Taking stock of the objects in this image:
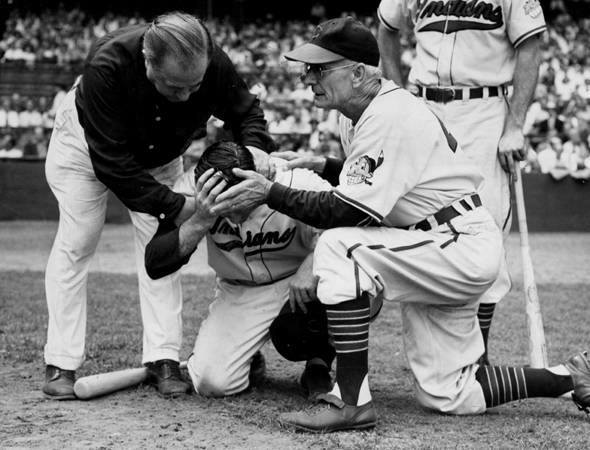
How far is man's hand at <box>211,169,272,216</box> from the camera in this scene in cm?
399

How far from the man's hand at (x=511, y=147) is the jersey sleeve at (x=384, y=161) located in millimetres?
1028

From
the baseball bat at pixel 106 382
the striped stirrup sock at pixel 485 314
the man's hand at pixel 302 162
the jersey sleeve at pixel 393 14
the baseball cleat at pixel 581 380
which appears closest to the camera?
the baseball cleat at pixel 581 380

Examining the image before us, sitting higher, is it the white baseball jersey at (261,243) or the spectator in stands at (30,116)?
the white baseball jersey at (261,243)

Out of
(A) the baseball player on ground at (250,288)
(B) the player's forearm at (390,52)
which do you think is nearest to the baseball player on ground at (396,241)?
(A) the baseball player on ground at (250,288)

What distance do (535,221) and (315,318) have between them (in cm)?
1133

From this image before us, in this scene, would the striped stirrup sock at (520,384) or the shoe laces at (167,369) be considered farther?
the shoe laces at (167,369)

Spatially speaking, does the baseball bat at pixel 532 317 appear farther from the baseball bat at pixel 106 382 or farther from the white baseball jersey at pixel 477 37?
the baseball bat at pixel 106 382

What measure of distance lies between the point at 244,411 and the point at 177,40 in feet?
5.37

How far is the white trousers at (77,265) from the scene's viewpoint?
15.3 feet

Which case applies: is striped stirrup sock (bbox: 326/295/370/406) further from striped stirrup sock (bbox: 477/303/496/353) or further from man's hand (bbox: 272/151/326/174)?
striped stirrup sock (bbox: 477/303/496/353)

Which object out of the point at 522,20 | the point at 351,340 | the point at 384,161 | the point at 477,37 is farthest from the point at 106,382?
the point at 522,20

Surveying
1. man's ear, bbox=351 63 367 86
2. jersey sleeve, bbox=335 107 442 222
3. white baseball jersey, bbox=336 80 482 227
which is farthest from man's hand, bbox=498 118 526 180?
man's ear, bbox=351 63 367 86

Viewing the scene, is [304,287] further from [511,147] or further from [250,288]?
[511,147]

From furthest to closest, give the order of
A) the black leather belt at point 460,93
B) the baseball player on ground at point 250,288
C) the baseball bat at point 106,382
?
the black leather belt at point 460,93 < the baseball bat at point 106,382 < the baseball player on ground at point 250,288
